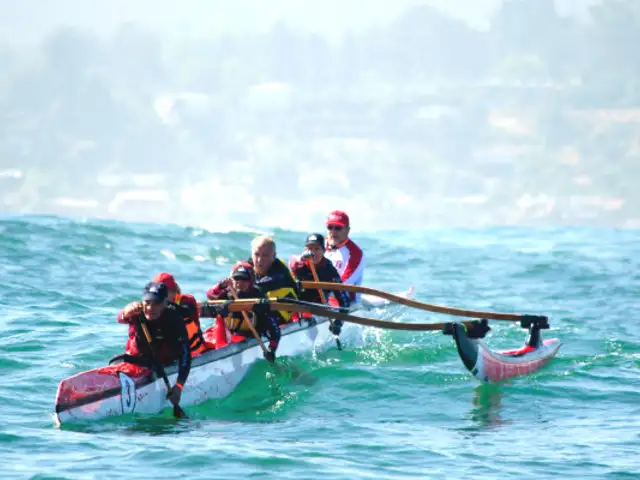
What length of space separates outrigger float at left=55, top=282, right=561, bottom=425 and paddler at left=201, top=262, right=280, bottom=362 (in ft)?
0.71

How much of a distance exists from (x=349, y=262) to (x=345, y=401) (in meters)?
4.43

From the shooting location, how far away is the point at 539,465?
10562 mm

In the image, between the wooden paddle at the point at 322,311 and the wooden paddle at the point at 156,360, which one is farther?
the wooden paddle at the point at 322,311

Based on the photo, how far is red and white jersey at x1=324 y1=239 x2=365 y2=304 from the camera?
17328mm

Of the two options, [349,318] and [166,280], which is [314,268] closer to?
[349,318]

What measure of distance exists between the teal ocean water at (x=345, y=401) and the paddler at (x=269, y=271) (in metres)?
0.98

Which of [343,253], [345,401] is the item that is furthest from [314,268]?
[345,401]

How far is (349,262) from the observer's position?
17438 millimetres

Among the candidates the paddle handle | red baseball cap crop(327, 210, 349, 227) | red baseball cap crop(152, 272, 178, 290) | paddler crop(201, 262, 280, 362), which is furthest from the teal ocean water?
red baseball cap crop(327, 210, 349, 227)

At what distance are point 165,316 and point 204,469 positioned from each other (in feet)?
7.14

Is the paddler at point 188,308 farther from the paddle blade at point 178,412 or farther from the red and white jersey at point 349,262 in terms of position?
the red and white jersey at point 349,262

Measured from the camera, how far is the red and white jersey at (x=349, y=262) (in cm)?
1733

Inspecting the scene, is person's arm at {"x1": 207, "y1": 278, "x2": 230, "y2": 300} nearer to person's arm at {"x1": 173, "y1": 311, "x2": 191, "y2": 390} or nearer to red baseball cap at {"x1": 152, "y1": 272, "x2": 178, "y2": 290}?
red baseball cap at {"x1": 152, "y1": 272, "x2": 178, "y2": 290}

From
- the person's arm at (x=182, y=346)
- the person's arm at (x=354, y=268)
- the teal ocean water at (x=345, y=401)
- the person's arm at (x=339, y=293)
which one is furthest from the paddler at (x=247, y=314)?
the person's arm at (x=354, y=268)
